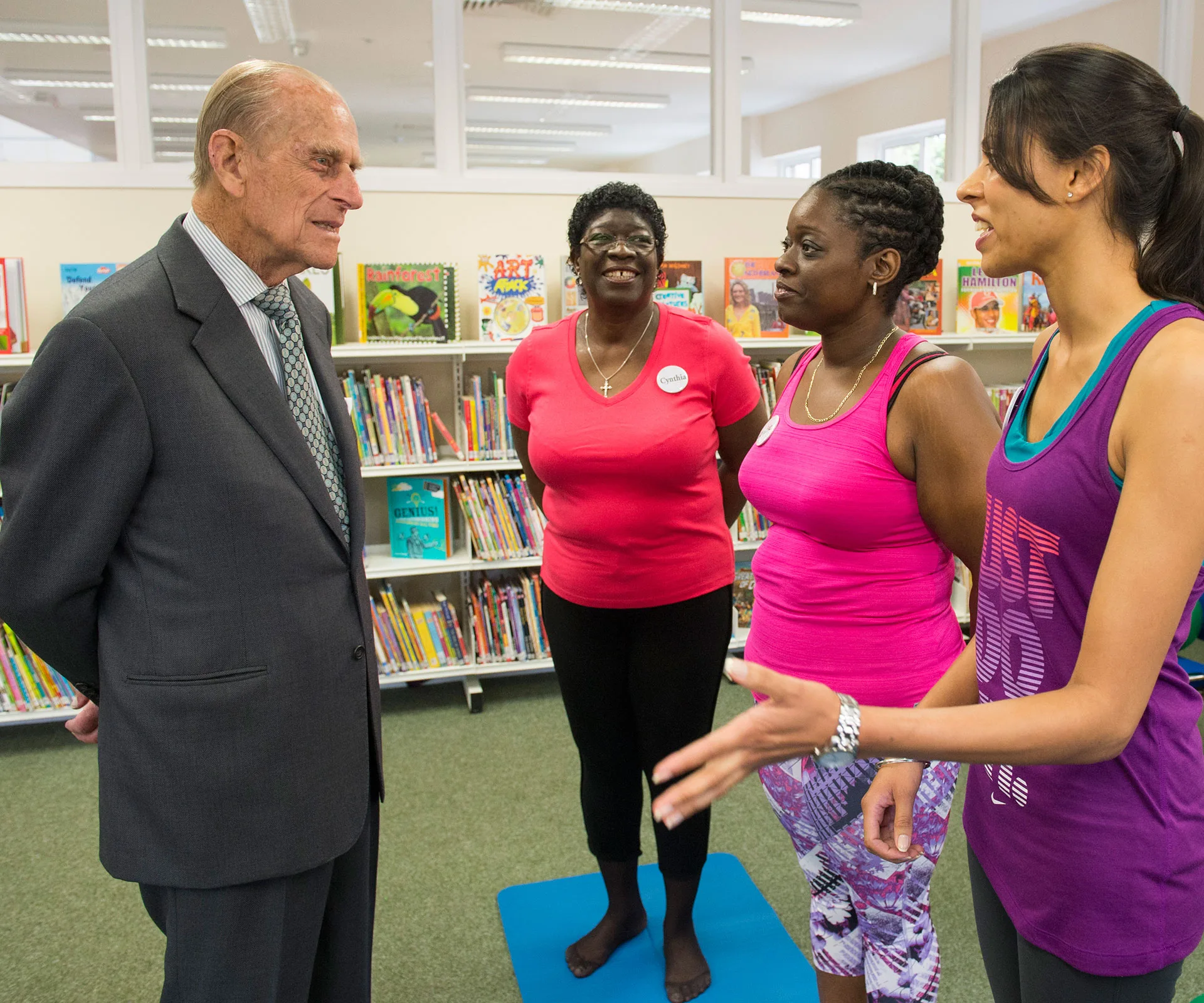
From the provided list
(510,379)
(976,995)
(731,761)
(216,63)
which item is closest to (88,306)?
(731,761)

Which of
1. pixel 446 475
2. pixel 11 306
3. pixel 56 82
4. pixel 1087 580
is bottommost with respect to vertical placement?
pixel 446 475

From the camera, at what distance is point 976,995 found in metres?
2.02

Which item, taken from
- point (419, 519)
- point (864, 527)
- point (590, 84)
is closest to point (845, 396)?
point (864, 527)

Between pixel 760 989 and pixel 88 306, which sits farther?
pixel 760 989

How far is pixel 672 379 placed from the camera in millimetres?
1927

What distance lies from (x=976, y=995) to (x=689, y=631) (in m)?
1.06

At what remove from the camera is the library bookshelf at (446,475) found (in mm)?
3451

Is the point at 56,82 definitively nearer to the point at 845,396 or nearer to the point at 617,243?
the point at 617,243

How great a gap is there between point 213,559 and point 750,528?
299 centimetres

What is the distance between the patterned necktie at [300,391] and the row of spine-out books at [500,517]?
7.14 feet

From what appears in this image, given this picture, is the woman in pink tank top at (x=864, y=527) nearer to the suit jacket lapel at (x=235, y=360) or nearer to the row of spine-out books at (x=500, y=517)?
the suit jacket lapel at (x=235, y=360)

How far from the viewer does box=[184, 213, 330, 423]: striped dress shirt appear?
1.26 metres

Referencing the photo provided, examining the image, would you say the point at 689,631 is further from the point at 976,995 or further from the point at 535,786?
the point at 535,786

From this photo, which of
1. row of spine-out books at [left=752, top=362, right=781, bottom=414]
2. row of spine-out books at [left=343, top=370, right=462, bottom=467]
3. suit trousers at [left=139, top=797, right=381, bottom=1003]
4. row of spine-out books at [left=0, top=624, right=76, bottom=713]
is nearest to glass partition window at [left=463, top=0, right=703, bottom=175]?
row of spine-out books at [left=752, top=362, right=781, bottom=414]
